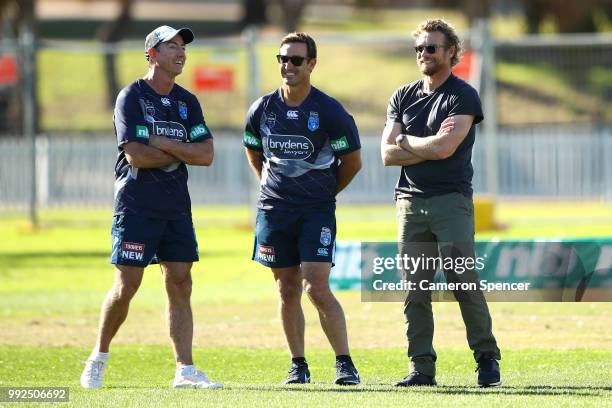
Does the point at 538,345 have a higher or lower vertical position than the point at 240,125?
lower

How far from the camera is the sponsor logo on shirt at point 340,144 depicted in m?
9.13

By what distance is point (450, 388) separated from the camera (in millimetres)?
8742

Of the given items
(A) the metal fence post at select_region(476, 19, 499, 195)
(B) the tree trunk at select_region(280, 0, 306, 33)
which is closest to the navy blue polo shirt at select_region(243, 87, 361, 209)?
(A) the metal fence post at select_region(476, 19, 499, 195)

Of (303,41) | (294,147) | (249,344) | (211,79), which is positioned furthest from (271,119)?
(211,79)

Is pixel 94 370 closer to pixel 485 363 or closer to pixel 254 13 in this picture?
pixel 485 363

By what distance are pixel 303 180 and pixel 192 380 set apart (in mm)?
1505

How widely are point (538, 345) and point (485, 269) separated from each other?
1848 mm

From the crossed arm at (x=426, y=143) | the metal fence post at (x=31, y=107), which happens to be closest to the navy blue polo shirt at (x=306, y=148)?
the crossed arm at (x=426, y=143)

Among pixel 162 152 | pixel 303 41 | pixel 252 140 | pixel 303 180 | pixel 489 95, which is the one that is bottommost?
pixel 303 180

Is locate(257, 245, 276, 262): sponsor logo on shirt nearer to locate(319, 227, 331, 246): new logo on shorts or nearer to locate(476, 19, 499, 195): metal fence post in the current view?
locate(319, 227, 331, 246): new logo on shorts

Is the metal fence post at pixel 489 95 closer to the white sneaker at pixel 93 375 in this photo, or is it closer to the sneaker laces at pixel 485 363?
the sneaker laces at pixel 485 363

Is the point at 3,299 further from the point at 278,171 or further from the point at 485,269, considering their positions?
the point at 278,171

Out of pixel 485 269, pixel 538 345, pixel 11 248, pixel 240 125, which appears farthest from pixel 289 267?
pixel 240 125

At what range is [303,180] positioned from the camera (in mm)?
9102
